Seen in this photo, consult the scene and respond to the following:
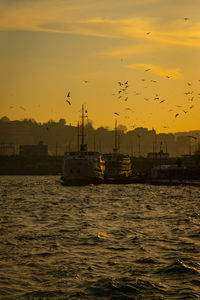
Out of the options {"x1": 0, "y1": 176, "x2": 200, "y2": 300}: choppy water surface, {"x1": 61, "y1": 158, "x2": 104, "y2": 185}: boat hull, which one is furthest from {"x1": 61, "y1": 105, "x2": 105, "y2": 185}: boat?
{"x1": 0, "y1": 176, "x2": 200, "y2": 300}: choppy water surface

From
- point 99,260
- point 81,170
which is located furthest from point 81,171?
point 99,260

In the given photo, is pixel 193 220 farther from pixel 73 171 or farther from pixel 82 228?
pixel 73 171

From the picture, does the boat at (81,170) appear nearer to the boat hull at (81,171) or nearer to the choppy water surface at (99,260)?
the boat hull at (81,171)

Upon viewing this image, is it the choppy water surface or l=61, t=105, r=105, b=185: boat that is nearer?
the choppy water surface

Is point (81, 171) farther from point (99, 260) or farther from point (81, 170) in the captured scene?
point (99, 260)

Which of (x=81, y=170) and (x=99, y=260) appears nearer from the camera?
(x=99, y=260)

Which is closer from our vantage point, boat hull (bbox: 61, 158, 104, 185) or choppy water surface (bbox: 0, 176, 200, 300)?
choppy water surface (bbox: 0, 176, 200, 300)

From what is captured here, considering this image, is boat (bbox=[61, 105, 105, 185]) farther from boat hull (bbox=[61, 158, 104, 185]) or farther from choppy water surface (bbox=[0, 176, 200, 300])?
choppy water surface (bbox=[0, 176, 200, 300])

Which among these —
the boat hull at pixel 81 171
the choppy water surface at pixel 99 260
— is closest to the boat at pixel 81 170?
the boat hull at pixel 81 171

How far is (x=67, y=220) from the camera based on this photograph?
50.2m

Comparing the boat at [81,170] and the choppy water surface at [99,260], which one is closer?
the choppy water surface at [99,260]

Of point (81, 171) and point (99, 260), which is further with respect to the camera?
point (81, 171)

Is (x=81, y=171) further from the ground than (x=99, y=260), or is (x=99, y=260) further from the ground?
(x=81, y=171)

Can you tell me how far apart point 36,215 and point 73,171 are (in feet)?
320
